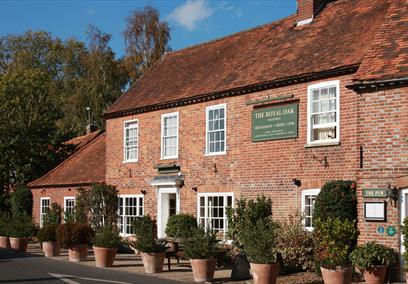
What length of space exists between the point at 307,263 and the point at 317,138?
3660 millimetres

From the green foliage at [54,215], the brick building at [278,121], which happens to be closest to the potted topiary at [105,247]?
the brick building at [278,121]

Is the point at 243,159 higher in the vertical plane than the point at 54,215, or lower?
higher

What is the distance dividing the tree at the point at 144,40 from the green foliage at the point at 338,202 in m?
33.8

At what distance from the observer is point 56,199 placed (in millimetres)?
33062

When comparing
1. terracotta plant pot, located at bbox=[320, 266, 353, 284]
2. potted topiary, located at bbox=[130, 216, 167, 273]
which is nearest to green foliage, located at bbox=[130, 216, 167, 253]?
potted topiary, located at bbox=[130, 216, 167, 273]

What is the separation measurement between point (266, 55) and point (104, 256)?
872cm

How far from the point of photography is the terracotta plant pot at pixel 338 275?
14750 millimetres

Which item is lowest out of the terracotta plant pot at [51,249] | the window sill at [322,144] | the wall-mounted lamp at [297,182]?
the terracotta plant pot at [51,249]

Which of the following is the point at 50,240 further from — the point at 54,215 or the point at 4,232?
the point at 54,215

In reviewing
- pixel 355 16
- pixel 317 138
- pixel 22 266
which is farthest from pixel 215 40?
pixel 22 266

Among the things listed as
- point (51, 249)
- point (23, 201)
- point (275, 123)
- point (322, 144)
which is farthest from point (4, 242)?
point (322, 144)

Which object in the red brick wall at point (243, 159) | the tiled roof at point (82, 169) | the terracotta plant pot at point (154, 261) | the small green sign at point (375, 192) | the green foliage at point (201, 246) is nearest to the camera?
the small green sign at point (375, 192)

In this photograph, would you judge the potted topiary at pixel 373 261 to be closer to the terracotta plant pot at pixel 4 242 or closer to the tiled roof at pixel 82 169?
the tiled roof at pixel 82 169

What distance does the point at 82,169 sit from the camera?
108ft
